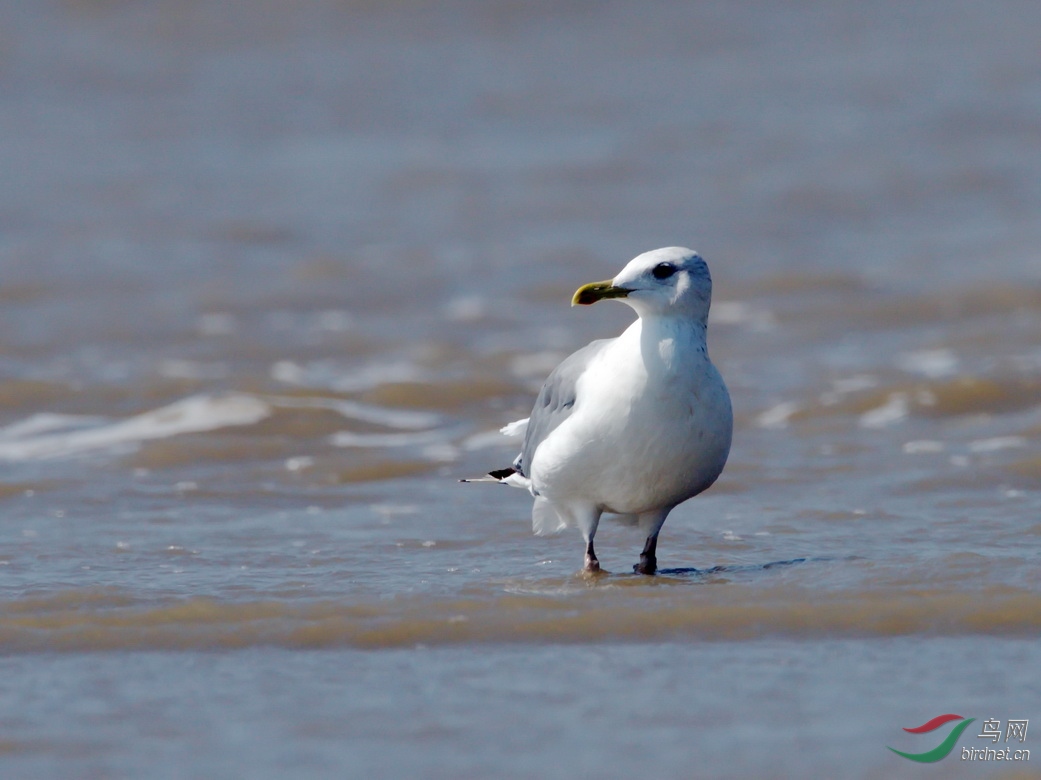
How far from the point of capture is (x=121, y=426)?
26.3ft

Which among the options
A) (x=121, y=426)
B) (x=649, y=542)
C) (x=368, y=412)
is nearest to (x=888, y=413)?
(x=368, y=412)

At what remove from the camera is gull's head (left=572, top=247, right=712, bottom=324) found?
4.80m

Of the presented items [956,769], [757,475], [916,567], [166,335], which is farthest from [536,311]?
[956,769]

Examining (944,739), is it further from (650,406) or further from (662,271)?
(662,271)

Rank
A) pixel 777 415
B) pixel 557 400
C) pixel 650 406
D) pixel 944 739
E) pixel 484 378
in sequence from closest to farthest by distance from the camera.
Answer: pixel 944 739, pixel 650 406, pixel 557 400, pixel 777 415, pixel 484 378

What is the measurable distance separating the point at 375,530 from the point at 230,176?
31.3 feet

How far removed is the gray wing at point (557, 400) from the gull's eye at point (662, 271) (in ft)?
1.15

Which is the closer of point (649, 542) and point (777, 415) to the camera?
point (649, 542)

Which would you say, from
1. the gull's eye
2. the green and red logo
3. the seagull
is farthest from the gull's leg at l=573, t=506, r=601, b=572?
the green and red logo

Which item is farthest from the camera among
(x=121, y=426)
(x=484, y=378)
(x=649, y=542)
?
(x=484, y=378)

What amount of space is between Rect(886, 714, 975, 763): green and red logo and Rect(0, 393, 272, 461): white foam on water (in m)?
4.86

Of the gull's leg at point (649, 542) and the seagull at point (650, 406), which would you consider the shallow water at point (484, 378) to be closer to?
the gull's leg at point (649, 542)

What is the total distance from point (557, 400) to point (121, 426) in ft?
11.7

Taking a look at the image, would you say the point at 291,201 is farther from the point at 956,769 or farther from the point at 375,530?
the point at 956,769
